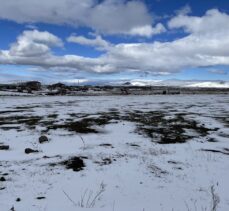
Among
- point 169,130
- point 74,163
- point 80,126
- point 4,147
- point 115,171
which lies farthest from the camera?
point 80,126

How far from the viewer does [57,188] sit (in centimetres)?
783

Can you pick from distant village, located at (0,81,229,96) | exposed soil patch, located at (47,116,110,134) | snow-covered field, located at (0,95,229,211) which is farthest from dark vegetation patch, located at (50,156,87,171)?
distant village, located at (0,81,229,96)

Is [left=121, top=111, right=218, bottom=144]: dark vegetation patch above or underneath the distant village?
underneath

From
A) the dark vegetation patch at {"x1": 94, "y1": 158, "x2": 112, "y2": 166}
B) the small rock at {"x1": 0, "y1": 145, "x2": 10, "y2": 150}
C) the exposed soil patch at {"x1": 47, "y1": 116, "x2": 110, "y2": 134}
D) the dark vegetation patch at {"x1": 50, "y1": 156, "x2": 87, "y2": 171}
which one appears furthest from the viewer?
the exposed soil patch at {"x1": 47, "y1": 116, "x2": 110, "y2": 134}

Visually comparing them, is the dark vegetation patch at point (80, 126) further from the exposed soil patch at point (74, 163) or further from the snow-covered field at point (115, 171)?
the exposed soil patch at point (74, 163)

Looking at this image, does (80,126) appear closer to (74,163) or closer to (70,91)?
(74,163)

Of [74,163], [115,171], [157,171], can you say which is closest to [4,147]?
[74,163]

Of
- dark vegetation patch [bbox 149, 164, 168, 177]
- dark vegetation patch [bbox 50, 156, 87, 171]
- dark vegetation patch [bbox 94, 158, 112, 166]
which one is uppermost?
dark vegetation patch [bbox 50, 156, 87, 171]

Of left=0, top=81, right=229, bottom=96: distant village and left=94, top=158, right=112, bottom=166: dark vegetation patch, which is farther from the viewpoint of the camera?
left=0, top=81, right=229, bottom=96: distant village

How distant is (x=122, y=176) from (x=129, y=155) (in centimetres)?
237

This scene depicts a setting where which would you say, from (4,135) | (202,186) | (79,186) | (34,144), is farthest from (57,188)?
(4,135)

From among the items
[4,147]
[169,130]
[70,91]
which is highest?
[70,91]

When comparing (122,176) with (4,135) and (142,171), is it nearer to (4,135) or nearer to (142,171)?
(142,171)

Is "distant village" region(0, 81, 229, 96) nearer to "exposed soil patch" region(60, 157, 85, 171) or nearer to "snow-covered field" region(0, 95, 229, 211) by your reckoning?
"snow-covered field" region(0, 95, 229, 211)
